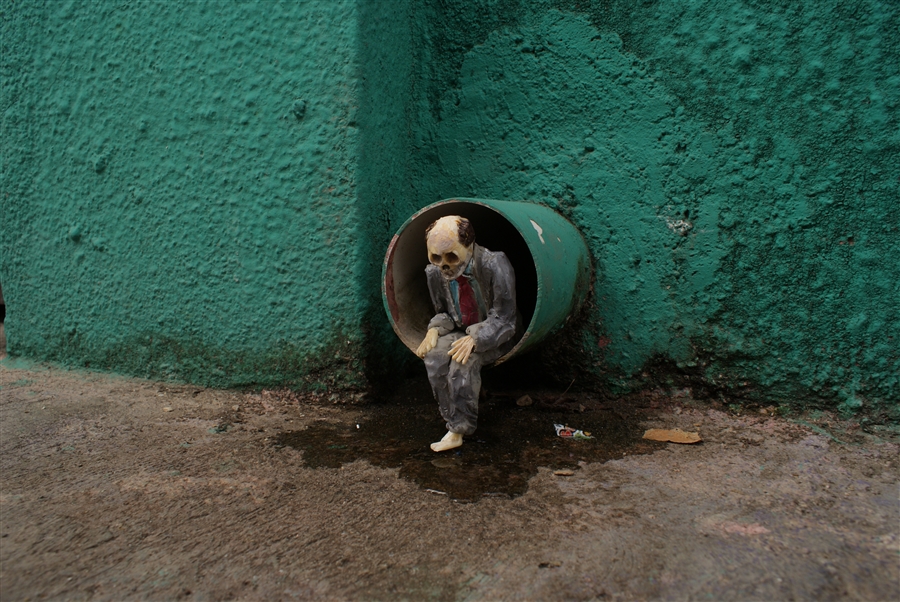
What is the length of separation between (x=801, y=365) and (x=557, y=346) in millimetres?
1024

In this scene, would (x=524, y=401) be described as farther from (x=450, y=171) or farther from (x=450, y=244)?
(x=450, y=171)

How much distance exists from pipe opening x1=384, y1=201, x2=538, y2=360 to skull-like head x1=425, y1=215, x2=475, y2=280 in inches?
5.3

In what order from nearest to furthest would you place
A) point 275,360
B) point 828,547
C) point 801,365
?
point 828,547 → point 801,365 → point 275,360

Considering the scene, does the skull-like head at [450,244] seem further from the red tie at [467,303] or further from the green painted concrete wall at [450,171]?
the green painted concrete wall at [450,171]

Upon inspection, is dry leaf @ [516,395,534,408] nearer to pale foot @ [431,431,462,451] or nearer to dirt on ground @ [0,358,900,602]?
dirt on ground @ [0,358,900,602]

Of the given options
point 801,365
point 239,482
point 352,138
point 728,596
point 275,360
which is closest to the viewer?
point 728,596

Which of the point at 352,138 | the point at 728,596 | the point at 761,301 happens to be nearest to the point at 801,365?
the point at 761,301

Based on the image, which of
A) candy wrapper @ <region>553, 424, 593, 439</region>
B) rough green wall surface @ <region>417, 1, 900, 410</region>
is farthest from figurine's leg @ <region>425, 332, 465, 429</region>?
rough green wall surface @ <region>417, 1, 900, 410</region>

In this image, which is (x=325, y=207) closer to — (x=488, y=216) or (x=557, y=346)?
(x=488, y=216)

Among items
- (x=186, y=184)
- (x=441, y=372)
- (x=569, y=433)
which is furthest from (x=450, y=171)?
(x=569, y=433)

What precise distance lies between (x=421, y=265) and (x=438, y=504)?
1.25 metres

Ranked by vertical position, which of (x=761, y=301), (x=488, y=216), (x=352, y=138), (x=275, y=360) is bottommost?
(x=275, y=360)

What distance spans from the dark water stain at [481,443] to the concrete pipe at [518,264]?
14.9 inches

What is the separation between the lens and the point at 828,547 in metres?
1.69
